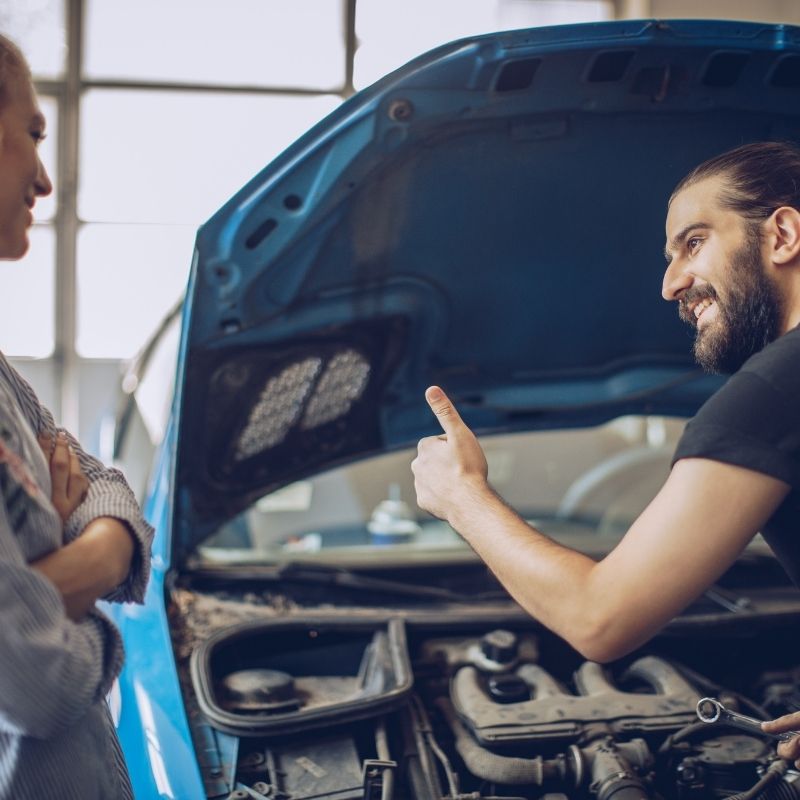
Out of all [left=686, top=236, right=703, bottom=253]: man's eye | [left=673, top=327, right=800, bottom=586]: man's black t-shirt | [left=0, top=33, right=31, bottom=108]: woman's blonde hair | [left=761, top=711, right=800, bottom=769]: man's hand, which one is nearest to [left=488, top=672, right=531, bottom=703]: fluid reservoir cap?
[left=761, top=711, right=800, bottom=769]: man's hand

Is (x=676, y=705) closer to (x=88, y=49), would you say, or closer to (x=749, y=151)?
(x=749, y=151)

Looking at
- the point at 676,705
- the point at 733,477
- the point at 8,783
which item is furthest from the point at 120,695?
the point at 733,477

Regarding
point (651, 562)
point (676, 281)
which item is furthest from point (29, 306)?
point (651, 562)

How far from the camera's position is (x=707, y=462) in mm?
1182

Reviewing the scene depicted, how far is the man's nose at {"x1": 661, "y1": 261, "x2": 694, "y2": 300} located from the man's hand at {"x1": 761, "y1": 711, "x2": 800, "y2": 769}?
75 cm

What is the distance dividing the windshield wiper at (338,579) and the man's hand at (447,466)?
0.86 meters

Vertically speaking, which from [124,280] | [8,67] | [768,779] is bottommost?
[124,280]

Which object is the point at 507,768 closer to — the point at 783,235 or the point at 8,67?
the point at 783,235

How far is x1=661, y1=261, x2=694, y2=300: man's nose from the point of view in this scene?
147cm

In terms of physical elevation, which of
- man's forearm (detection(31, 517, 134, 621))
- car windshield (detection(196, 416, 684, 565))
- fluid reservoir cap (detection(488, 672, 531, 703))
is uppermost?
man's forearm (detection(31, 517, 134, 621))

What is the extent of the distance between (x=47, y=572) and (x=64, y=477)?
201 millimetres

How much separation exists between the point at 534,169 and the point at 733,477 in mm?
985

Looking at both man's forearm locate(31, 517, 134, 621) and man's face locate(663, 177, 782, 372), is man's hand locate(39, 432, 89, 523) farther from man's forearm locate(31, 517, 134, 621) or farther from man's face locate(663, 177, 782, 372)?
man's face locate(663, 177, 782, 372)

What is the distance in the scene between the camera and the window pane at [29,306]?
6910mm
